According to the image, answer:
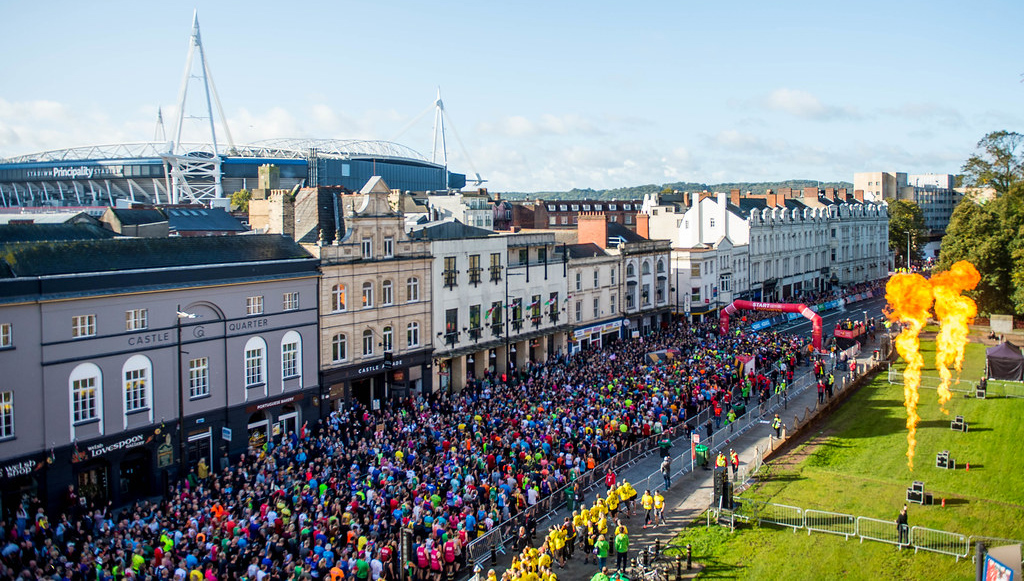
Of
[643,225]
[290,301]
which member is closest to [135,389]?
[290,301]

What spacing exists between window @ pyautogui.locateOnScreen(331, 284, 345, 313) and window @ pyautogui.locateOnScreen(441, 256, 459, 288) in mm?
7532

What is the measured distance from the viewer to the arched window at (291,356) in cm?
3675

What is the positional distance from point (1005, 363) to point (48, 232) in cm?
5050

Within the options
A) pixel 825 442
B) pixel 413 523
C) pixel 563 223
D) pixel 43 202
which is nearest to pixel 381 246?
pixel 413 523

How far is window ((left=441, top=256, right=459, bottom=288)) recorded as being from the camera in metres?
46.0

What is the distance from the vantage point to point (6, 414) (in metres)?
27.3

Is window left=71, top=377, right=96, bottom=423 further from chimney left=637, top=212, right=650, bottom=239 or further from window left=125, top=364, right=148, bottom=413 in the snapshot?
chimney left=637, top=212, right=650, bottom=239

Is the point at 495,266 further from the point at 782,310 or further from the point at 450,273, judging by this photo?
the point at 782,310

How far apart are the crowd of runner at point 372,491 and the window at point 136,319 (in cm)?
614

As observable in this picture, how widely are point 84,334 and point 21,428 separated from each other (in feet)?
12.7

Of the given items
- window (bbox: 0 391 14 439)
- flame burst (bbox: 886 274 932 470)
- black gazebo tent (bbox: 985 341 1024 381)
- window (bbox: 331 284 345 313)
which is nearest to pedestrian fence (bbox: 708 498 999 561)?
flame burst (bbox: 886 274 932 470)

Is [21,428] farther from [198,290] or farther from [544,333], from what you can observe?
[544,333]

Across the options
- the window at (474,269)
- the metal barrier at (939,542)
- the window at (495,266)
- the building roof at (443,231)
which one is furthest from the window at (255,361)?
the metal barrier at (939,542)

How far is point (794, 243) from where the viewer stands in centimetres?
9219
